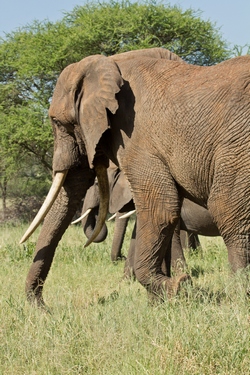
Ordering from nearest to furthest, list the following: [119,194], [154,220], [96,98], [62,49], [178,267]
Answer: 1. [154,220]
2. [96,98]
3. [178,267]
4. [119,194]
5. [62,49]

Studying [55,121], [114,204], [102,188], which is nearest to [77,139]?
[55,121]

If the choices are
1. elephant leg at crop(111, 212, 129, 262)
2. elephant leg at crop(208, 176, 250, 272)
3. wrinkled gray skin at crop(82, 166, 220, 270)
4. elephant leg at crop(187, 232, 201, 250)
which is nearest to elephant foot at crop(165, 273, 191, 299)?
elephant leg at crop(208, 176, 250, 272)

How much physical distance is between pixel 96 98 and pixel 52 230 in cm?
124

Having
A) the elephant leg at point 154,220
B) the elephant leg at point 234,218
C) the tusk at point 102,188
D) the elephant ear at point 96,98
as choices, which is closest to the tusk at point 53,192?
the tusk at point 102,188

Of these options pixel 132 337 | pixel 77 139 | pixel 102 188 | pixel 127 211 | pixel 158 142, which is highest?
pixel 77 139

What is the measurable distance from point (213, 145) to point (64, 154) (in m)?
1.46

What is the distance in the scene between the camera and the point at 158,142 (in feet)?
16.2

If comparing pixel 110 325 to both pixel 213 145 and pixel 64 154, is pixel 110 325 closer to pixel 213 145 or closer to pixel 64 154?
pixel 213 145

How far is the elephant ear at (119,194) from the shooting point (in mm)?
8117

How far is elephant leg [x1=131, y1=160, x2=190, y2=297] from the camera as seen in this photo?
502 centimetres

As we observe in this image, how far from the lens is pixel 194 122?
187 inches

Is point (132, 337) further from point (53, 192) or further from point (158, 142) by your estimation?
point (53, 192)

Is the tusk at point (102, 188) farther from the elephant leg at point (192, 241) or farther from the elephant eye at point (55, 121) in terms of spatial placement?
the elephant leg at point (192, 241)

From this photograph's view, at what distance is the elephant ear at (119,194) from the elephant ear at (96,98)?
2716mm
